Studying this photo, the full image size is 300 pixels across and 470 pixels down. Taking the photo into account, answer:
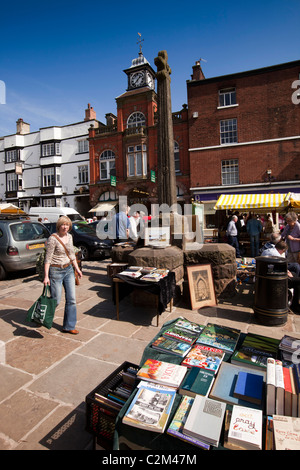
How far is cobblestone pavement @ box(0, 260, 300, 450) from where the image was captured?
7.46 feet

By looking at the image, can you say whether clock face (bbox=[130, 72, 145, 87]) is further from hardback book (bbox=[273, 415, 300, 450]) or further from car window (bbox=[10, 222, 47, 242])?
hardback book (bbox=[273, 415, 300, 450])

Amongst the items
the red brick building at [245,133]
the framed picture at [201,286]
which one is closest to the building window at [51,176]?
the red brick building at [245,133]

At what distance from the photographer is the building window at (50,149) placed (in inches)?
1168

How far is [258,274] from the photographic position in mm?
4691

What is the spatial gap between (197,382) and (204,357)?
330 mm

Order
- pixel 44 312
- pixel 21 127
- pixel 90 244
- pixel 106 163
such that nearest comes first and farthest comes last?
pixel 44 312
pixel 90 244
pixel 106 163
pixel 21 127

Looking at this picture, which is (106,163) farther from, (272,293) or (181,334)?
(181,334)

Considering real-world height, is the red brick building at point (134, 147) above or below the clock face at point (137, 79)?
below

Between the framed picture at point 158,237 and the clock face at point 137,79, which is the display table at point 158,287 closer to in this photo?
the framed picture at point 158,237

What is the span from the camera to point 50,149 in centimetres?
3002

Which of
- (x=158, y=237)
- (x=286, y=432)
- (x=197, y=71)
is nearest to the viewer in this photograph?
(x=286, y=432)

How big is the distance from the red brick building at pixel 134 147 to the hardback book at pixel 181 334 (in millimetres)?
19653

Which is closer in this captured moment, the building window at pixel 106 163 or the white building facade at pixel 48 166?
the building window at pixel 106 163

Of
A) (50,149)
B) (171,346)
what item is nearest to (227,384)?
(171,346)
